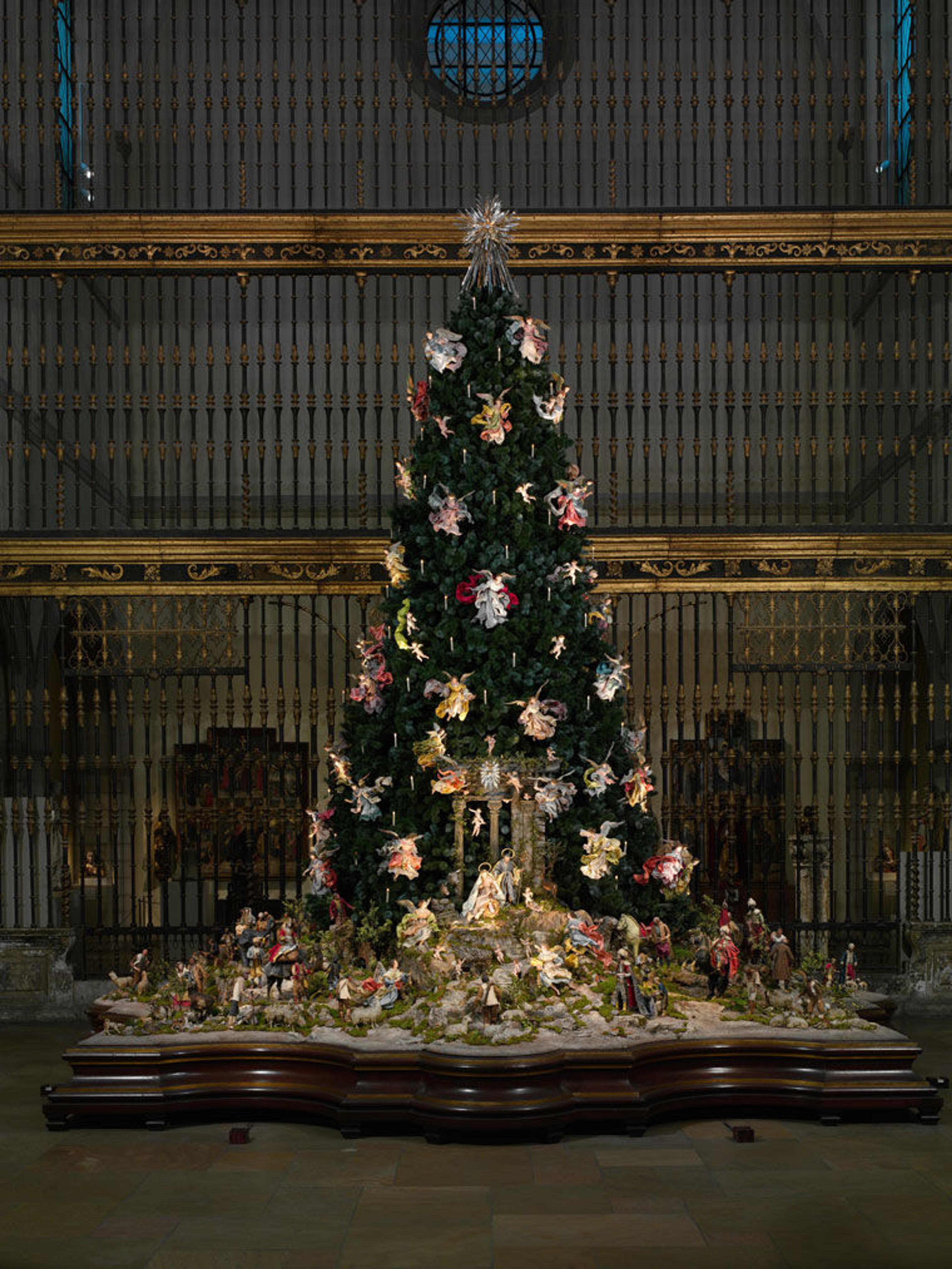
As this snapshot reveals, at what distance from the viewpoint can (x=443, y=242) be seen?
11.5 metres

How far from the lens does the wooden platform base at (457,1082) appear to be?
7.61 metres

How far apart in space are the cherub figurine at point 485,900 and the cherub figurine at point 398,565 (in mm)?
1987

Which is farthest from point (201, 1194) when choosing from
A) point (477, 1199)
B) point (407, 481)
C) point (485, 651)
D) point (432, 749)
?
point (407, 481)

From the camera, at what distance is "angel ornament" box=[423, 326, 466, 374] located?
944 cm

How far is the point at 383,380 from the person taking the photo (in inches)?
599

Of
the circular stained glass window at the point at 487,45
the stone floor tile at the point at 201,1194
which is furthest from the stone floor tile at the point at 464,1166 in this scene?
the circular stained glass window at the point at 487,45

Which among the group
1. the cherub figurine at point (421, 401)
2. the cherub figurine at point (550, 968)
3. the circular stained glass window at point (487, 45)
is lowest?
the cherub figurine at point (550, 968)

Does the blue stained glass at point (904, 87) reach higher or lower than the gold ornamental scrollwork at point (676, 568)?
higher

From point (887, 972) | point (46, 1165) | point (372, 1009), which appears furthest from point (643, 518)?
point (46, 1165)

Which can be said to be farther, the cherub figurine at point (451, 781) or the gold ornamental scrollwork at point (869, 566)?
the gold ornamental scrollwork at point (869, 566)

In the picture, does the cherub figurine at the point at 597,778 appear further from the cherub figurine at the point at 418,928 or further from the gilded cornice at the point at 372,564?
the gilded cornice at the point at 372,564

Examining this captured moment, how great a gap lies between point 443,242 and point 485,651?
3.88 meters

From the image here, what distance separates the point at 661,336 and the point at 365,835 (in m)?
4.77

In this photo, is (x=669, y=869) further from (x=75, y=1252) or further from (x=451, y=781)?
(x=75, y=1252)
